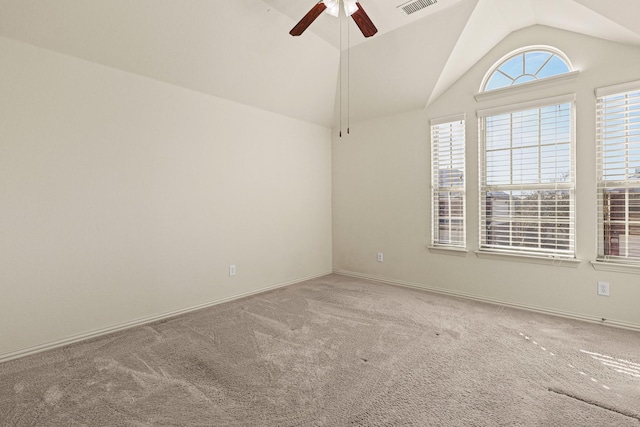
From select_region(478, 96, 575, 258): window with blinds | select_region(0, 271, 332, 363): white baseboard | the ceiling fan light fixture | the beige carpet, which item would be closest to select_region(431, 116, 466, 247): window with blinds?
select_region(478, 96, 575, 258): window with blinds

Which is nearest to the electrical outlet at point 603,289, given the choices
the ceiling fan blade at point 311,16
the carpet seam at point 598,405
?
the carpet seam at point 598,405

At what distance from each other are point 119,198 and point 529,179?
13.7 ft

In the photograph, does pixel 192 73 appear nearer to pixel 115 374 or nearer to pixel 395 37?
pixel 395 37

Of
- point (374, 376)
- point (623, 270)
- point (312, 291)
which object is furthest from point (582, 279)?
point (312, 291)

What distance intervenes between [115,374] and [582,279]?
13.6 ft

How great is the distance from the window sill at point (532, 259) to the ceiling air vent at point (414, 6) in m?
2.69

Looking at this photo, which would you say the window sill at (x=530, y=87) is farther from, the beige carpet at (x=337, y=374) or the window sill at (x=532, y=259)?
the beige carpet at (x=337, y=374)

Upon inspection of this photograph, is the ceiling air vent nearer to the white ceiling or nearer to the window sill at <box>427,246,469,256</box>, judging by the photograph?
the white ceiling

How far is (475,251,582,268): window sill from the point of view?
10.4 feet

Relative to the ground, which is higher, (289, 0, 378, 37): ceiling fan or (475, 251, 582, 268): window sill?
(289, 0, 378, 37): ceiling fan

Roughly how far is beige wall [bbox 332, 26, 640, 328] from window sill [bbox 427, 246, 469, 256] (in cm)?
4

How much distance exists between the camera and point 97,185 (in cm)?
282

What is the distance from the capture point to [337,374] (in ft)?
7.13

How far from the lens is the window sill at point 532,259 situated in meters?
3.16
